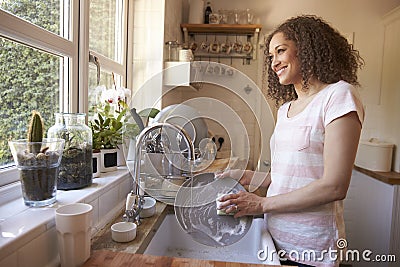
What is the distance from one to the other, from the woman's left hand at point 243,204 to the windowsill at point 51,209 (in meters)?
0.39

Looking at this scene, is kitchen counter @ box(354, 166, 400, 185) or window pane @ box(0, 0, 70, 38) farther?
kitchen counter @ box(354, 166, 400, 185)

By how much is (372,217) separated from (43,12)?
7.98 ft

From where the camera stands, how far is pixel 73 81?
1.22 metres

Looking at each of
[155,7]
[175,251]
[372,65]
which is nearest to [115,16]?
[155,7]

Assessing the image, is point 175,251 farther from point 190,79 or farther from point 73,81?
point 190,79

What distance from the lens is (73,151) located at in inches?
37.6

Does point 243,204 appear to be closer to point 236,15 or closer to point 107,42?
point 107,42

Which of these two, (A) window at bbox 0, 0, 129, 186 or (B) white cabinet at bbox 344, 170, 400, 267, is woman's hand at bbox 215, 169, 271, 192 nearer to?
(A) window at bbox 0, 0, 129, 186

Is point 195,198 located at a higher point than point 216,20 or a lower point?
lower

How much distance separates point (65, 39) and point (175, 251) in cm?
88

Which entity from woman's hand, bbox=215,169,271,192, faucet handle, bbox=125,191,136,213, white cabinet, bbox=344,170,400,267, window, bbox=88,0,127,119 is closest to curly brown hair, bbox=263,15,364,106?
→ woman's hand, bbox=215,169,271,192

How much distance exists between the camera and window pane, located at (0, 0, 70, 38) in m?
0.86

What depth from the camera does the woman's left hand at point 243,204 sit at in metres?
0.91

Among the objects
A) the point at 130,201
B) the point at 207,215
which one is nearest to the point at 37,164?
the point at 130,201
